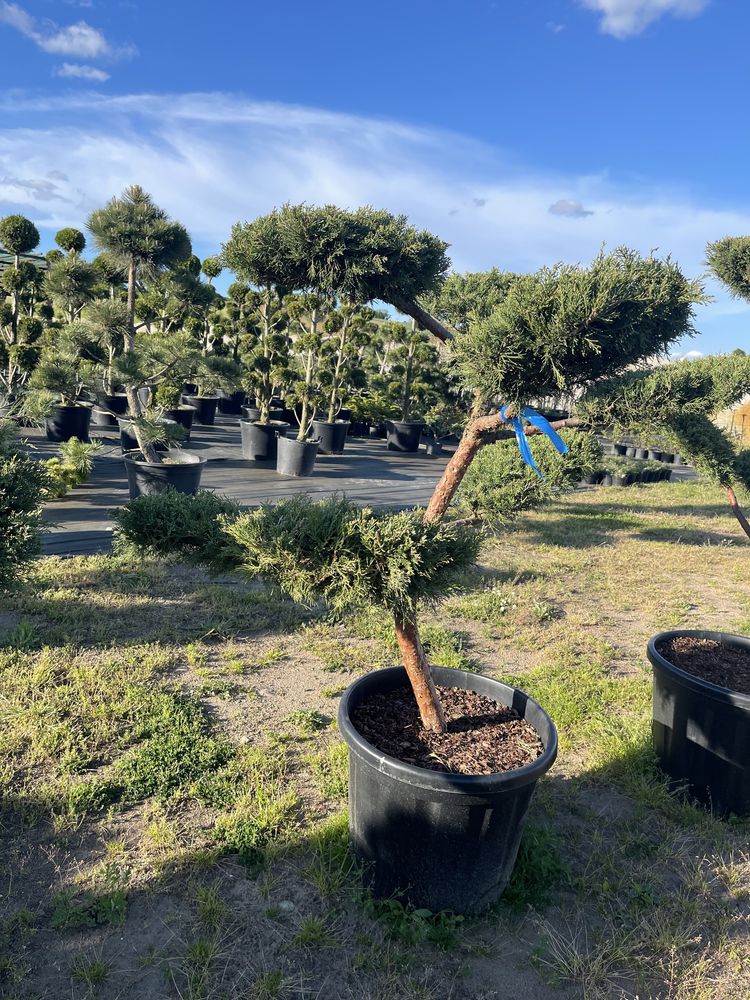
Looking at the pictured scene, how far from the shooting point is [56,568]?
184 inches

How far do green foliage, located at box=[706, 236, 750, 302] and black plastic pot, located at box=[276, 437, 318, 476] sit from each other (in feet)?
18.6

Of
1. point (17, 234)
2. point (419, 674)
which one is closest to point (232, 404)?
point (17, 234)

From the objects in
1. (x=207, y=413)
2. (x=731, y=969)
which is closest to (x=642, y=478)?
(x=207, y=413)

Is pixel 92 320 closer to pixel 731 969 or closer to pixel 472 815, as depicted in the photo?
pixel 472 815

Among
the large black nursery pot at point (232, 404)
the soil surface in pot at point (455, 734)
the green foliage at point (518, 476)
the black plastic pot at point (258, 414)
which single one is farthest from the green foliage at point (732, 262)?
the large black nursery pot at point (232, 404)

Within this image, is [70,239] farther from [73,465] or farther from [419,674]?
[419,674]

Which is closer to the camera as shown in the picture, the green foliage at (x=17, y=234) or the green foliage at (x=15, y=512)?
the green foliage at (x=15, y=512)

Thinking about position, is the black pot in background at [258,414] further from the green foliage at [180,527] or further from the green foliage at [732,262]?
the green foliage at [180,527]

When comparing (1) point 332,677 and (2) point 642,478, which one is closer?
(1) point 332,677

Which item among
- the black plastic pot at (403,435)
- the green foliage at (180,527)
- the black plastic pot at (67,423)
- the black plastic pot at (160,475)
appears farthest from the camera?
the black plastic pot at (403,435)

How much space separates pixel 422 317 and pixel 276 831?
1.95 metres

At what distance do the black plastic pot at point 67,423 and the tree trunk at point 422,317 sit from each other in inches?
374

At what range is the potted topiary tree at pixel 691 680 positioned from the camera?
2.25 m

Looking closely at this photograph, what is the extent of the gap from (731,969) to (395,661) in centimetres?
212
